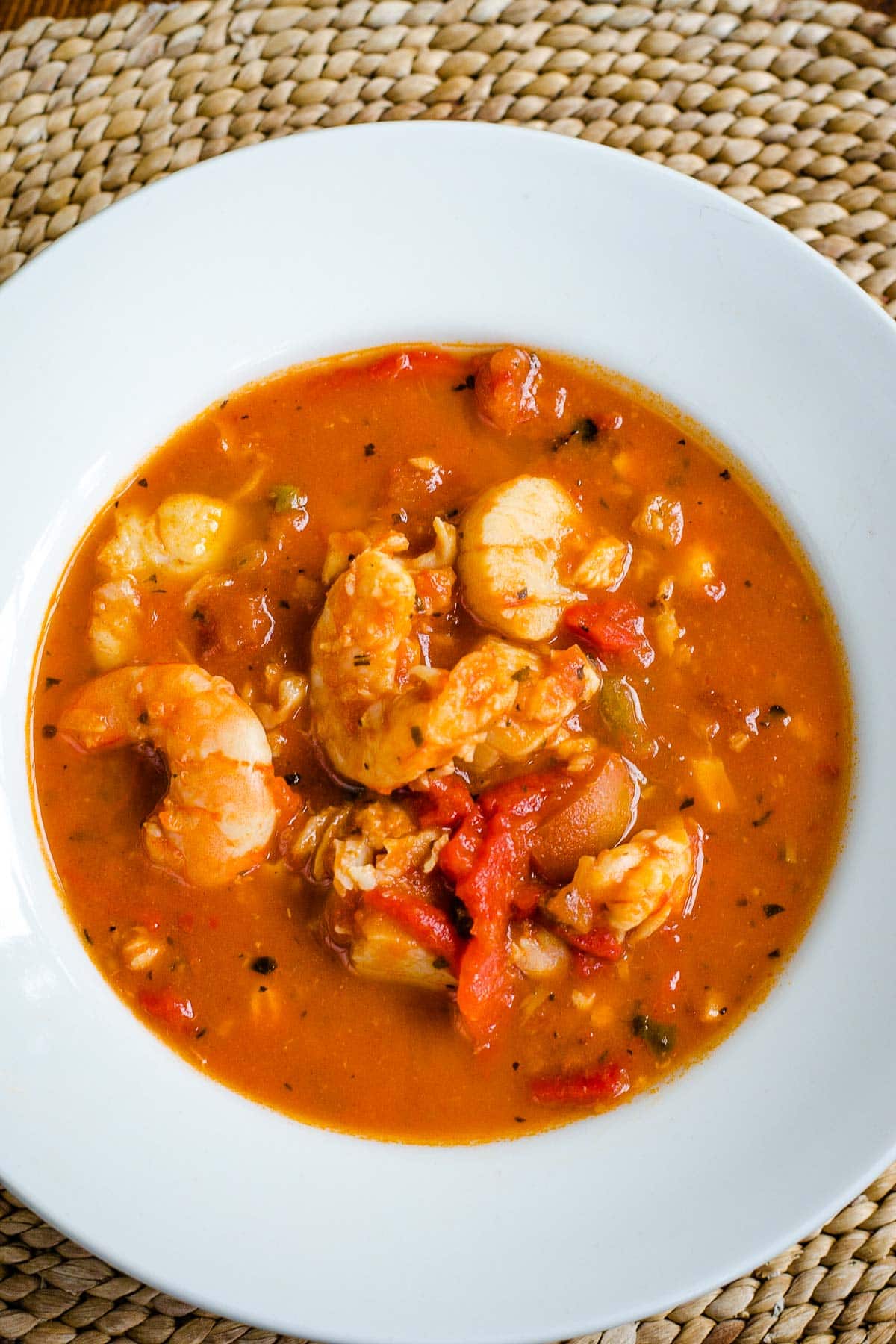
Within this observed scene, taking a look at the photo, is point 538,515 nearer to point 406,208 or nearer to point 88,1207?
point 406,208

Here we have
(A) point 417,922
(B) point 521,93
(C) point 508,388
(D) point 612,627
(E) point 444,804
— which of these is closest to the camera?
(A) point 417,922

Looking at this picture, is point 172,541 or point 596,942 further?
point 172,541

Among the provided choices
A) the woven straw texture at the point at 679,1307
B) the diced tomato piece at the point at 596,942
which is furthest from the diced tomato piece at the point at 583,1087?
the woven straw texture at the point at 679,1307

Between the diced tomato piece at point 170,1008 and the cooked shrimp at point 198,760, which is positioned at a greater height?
the cooked shrimp at point 198,760

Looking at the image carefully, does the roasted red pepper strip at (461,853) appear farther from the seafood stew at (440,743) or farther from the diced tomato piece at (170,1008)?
the diced tomato piece at (170,1008)

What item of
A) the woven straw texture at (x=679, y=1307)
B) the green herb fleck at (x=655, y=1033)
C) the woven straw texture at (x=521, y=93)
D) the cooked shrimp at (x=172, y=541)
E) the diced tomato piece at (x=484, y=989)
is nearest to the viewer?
the diced tomato piece at (x=484, y=989)

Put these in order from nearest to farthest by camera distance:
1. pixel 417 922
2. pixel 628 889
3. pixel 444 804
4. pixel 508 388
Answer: pixel 628 889
pixel 417 922
pixel 444 804
pixel 508 388

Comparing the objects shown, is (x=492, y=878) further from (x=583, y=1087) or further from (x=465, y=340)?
(x=465, y=340)

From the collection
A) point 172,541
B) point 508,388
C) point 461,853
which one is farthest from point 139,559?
point 461,853
